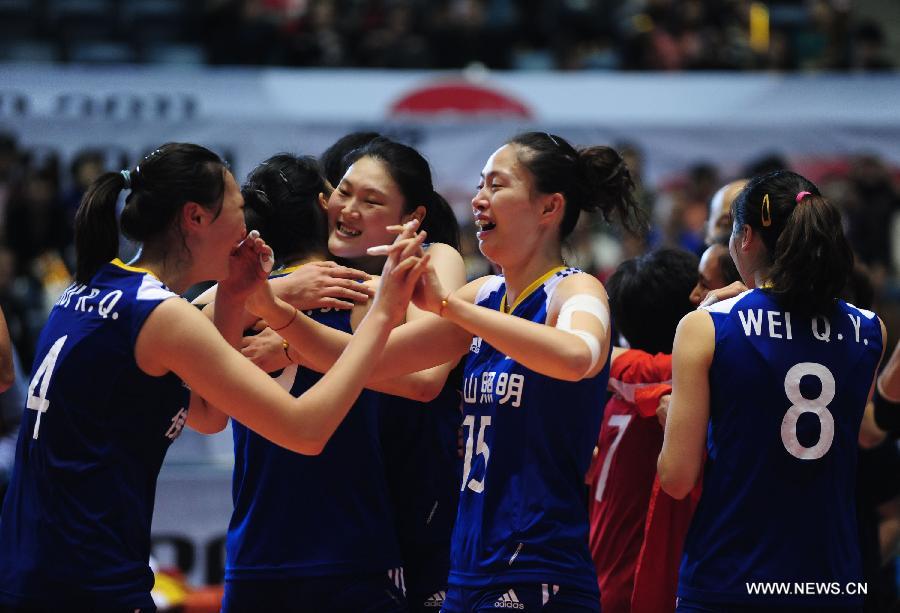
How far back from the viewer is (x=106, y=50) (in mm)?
14508

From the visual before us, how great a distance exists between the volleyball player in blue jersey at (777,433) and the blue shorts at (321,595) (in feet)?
2.91

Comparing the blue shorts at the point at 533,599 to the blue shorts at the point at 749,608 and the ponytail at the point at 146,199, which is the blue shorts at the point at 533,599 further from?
the ponytail at the point at 146,199

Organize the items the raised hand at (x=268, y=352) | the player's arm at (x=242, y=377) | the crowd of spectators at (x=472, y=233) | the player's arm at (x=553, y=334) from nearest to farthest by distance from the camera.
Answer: the player's arm at (x=242, y=377) < the player's arm at (x=553, y=334) < the raised hand at (x=268, y=352) < the crowd of spectators at (x=472, y=233)

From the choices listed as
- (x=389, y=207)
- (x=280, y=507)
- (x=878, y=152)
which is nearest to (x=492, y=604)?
(x=280, y=507)

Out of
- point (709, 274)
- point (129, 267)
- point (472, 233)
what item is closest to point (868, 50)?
point (472, 233)

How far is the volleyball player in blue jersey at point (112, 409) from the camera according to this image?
322cm

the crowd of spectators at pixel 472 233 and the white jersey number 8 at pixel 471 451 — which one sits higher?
the crowd of spectators at pixel 472 233

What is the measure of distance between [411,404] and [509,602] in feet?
3.45

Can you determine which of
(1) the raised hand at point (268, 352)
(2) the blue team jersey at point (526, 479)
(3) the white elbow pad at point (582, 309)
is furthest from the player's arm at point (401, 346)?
(3) the white elbow pad at point (582, 309)

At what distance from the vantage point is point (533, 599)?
350cm

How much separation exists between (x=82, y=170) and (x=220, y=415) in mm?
7475

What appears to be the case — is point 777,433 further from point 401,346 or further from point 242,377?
point 242,377

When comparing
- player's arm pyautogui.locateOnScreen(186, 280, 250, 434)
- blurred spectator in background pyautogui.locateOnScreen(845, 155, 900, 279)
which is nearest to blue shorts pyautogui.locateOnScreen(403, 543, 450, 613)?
player's arm pyautogui.locateOnScreen(186, 280, 250, 434)

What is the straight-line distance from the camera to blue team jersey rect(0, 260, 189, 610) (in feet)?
10.6
